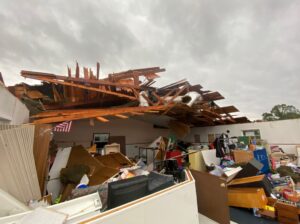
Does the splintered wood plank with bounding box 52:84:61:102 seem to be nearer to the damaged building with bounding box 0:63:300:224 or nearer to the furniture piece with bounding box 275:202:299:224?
the damaged building with bounding box 0:63:300:224

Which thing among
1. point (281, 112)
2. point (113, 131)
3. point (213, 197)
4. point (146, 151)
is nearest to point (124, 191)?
point (213, 197)

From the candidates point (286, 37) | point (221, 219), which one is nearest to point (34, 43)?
point (221, 219)

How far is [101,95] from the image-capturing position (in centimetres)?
506

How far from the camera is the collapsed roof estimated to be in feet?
13.1

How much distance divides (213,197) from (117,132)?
6206mm

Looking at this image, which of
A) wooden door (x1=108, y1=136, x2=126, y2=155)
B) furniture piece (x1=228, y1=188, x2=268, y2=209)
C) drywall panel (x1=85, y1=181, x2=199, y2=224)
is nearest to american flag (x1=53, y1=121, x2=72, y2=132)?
drywall panel (x1=85, y1=181, x2=199, y2=224)

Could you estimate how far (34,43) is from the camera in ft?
12.0

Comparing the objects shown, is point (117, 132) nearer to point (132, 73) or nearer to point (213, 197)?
point (132, 73)

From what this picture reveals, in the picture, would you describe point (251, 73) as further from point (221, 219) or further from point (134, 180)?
point (134, 180)

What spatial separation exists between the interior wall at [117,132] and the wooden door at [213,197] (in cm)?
563

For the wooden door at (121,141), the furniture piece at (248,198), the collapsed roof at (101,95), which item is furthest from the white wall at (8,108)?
the wooden door at (121,141)

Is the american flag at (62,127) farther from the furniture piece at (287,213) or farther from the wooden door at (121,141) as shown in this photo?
the furniture piece at (287,213)

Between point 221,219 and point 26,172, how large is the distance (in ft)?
11.1

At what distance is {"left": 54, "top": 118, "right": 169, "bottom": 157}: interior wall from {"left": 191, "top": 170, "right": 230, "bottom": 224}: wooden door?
5634mm
